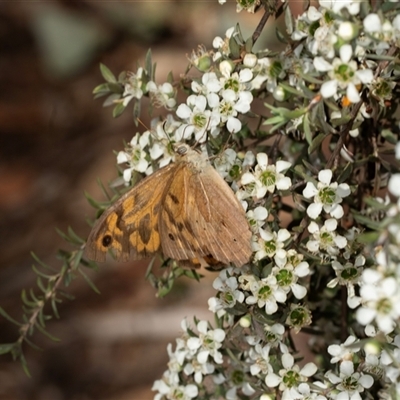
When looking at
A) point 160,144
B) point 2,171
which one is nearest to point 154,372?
point 2,171

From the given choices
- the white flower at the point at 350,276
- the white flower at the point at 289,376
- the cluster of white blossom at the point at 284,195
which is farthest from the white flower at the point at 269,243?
the white flower at the point at 289,376

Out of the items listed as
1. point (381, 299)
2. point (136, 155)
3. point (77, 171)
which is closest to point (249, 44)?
point (136, 155)

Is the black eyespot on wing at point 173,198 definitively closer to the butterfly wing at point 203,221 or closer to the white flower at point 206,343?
the butterfly wing at point 203,221

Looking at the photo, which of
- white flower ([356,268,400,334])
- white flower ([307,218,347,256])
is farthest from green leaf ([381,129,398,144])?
white flower ([356,268,400,334])

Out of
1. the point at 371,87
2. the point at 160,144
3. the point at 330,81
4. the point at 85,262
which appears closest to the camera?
the point at 330,81

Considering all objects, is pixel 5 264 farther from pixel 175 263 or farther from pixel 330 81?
pixel 330 81
